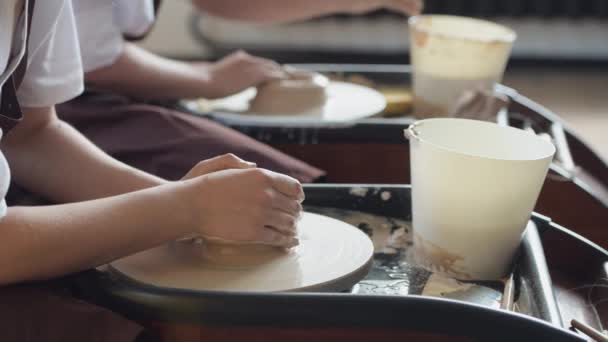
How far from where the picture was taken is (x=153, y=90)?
1557 mm

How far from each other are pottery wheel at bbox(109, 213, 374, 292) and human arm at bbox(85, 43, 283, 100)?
67 centimetres

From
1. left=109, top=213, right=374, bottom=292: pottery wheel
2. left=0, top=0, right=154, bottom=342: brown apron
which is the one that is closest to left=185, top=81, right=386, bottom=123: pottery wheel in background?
left=109, top=213, right=374, bottom=292: pottery wheel

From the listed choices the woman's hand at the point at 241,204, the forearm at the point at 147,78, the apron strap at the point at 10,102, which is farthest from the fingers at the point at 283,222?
the forearm at the point at 147,78

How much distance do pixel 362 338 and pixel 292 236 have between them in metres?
0.15

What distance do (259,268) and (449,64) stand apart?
779mm

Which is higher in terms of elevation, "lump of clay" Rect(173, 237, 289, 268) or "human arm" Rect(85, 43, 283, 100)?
"lump of clay" Rect(173, 237, 289, 268)

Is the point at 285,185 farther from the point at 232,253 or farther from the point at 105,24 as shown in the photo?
the point at 105,24

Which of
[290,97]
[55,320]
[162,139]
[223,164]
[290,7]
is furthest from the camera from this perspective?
[290,7]

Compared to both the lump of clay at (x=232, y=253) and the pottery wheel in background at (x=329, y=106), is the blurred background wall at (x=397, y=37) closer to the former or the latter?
the pottery wheel in background at (x=329, y=106)

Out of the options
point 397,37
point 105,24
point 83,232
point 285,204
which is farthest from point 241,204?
point 397,37

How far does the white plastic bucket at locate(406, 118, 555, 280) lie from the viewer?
2.98ft

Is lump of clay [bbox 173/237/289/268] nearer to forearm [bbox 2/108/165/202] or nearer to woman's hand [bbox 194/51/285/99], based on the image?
forearm [bbox 2/108/165/202]

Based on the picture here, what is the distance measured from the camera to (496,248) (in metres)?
0.94

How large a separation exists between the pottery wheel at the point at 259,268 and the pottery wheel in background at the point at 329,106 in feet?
1.82
